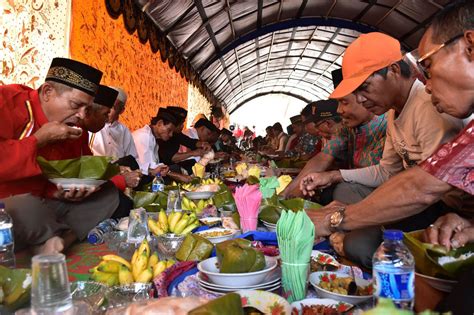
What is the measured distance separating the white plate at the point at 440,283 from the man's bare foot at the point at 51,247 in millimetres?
1622

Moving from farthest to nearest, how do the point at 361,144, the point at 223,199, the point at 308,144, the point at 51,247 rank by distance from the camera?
1. the point at 308,144
2. the point at 361,144
3. the point at 223,199
4. the point at 51,247

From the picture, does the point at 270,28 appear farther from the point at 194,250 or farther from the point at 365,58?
the point at 194,250

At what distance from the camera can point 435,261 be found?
1234mm

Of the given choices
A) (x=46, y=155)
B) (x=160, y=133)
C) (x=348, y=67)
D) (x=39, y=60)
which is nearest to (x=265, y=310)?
(x=348, y=67)

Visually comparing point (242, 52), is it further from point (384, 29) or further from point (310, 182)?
point (310, 182)

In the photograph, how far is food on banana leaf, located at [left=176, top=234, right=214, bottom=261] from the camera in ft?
5.57

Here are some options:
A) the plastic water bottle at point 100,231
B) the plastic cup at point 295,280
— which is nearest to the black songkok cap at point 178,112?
the plastic water bottle at point 100,231

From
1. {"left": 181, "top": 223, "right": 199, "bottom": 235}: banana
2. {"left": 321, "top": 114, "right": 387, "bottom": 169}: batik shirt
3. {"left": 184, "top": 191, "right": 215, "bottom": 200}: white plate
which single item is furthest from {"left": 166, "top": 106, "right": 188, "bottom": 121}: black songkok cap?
{"left": 181, "top": 223, "right": 199, "bottom": 235}: banana

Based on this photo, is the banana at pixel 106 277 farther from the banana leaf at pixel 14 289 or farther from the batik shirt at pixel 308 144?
the batik shirt at pixel 308 144

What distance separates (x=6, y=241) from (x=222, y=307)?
41.0 inches

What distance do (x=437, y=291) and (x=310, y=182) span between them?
1723mm

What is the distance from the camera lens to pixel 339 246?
1.92 meters

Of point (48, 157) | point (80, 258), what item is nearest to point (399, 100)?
point (80, 258)

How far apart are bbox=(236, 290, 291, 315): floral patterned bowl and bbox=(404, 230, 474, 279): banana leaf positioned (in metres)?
0.48
